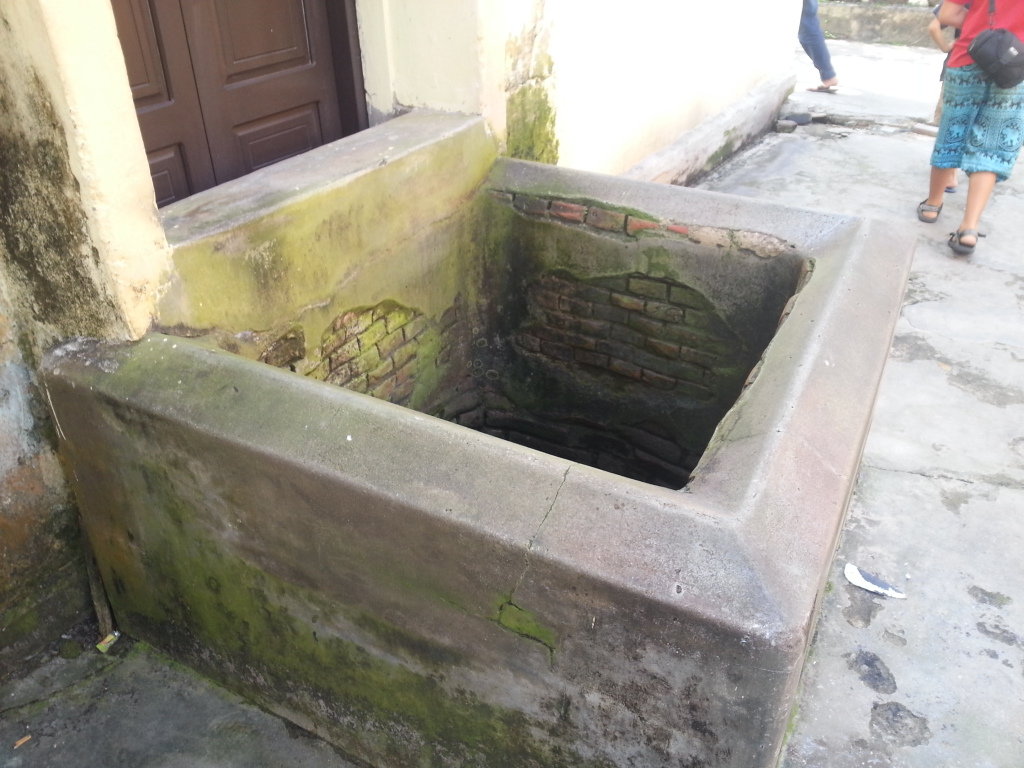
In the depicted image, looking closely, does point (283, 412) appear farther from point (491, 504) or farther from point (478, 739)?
point (478, 739)

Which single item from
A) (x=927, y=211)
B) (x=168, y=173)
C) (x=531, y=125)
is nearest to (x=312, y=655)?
(x=168, y=173)

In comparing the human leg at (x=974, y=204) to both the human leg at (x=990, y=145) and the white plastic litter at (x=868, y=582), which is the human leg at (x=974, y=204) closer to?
the human leg at (x=990, y=145)

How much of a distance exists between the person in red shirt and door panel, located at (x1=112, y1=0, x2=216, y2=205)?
3666 mm

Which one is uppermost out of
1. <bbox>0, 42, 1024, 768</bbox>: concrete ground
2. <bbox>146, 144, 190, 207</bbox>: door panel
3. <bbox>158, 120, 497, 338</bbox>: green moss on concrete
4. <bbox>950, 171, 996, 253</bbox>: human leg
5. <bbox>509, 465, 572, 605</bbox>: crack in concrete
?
<bbox>146, 144, 190, 207</bbox>: door panel

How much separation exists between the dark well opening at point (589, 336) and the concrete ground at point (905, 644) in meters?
0.71

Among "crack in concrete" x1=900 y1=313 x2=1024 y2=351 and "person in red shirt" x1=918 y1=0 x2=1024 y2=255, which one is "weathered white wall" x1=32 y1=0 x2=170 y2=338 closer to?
"crack in concrete" x1=900 y1=313 x2=1024 y2=351

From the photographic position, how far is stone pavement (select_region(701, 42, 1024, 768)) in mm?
1965

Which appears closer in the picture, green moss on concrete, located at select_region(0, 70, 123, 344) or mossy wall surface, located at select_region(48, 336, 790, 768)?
mossy wall surface, located at select_region(48, 336, 790, 768)

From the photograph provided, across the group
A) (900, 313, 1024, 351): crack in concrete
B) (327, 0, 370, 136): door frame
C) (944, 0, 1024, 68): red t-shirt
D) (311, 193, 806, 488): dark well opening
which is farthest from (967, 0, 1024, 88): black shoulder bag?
(327, 0, 370, 136): door frame

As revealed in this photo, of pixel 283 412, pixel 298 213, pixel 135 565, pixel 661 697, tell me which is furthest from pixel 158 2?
pixel 661 697

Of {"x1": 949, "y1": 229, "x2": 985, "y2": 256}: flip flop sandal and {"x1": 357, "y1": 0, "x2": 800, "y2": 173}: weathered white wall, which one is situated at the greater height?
{"x1": 357, "y1": 0, "x2": 800, "y2": 173}: weathered white wall

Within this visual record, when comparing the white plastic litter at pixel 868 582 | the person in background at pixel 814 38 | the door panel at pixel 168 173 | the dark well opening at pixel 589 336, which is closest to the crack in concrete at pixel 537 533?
the dark well opening at pixel 589 336

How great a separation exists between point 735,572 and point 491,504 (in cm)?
41

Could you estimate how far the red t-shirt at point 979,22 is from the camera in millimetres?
3732
